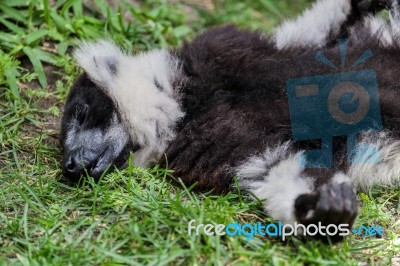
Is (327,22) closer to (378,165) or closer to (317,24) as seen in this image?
(317,24)

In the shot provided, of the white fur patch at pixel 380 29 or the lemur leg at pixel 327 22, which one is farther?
the lemur leg at pixel 327 22

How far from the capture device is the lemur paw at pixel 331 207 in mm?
2836

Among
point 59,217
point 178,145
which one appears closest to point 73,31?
point 178,145

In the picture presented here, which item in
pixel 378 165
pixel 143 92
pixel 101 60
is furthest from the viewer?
pixel 101 60

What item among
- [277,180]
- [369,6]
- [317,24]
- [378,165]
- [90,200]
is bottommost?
[90,200]

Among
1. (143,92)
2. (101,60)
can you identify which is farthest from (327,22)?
(101,60)

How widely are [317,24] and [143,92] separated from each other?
153cm

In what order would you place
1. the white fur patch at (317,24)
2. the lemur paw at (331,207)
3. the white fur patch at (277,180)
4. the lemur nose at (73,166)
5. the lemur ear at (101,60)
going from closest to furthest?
the lemur paw at (331,207) < the white fur patch at (277,180) < the lemur nose at (73,166) < the lemur ear at (101,60) < the white fur patch at (317,24)

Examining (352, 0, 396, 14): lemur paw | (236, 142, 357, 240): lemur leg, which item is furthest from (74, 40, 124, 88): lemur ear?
(352, 0, 396, 14): lemur paw

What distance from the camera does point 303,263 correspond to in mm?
2852

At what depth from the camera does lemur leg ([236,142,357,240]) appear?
2.86 m

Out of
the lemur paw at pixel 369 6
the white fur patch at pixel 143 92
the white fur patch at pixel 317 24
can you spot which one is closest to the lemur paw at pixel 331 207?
the white fur patch at pixel 143 92

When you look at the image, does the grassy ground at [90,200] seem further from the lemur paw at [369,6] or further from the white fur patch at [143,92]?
the lemur paw at [369,6]

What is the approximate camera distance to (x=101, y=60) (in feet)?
13.2
